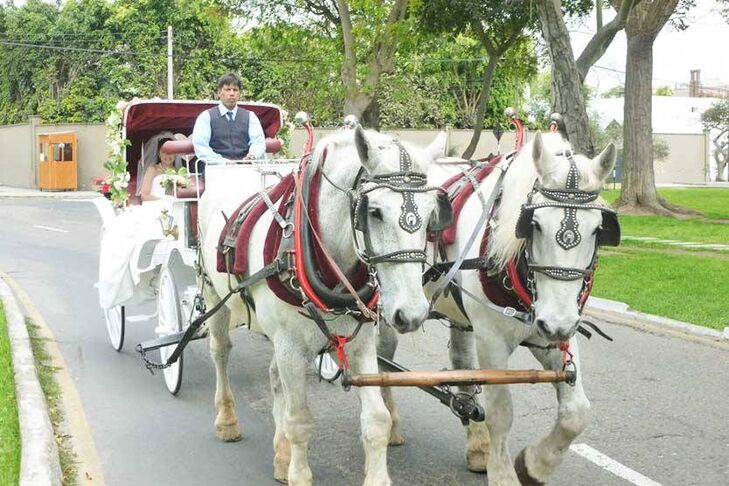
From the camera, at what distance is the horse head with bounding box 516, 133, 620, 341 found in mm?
3977

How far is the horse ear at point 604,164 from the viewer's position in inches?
165

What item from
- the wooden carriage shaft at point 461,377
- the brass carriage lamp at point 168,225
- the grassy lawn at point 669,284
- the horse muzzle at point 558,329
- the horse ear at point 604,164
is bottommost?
the grassy lawn at point 669,284

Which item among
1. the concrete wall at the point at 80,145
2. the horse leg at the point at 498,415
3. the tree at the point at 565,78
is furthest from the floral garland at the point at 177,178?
the concrete wall at the point at 80,145

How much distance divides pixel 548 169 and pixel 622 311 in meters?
6.75

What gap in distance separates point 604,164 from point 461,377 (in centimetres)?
122

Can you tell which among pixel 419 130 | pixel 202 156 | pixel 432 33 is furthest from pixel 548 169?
pixel 419 130

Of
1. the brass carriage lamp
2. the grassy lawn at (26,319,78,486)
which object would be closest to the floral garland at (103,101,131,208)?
the brass carriage lamp

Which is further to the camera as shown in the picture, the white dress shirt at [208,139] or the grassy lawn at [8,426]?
the white dress shirt at [208,139]

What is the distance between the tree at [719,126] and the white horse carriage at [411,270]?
54645mm

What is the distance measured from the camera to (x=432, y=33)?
20.5m

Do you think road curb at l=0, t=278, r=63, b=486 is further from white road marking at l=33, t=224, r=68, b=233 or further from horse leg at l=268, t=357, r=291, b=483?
white road marking at l=33, t=224, r=68, b=233

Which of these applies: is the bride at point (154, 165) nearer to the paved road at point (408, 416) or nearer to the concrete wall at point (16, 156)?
the paved road at point (408, 416)

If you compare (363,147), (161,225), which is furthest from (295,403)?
(161,225)

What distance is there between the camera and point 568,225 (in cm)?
402
